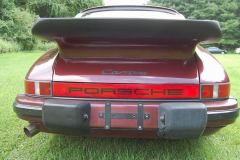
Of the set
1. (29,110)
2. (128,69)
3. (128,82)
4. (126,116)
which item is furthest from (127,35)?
(29,110)

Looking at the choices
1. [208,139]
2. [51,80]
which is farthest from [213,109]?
[51,80]

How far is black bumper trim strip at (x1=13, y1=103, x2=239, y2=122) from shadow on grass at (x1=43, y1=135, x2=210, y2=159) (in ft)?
1.69

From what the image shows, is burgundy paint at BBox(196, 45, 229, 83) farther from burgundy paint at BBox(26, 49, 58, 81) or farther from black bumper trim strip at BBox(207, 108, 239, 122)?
burgundy paint at BBox(26, 49, 58, 81)

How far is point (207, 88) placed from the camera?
1.74m

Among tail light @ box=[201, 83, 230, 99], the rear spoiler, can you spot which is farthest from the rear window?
tail light @ box=[201, 83, 230, 99]

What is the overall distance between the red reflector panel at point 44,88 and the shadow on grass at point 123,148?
637 mm

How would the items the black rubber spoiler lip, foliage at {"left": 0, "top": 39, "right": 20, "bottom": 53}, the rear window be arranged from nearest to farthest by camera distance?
the black rubber spoiler lip < the rear window < foliage at {"left": 0, "top": 39, "right": 20, "bottom": 53}

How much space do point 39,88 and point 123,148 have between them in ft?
3.41

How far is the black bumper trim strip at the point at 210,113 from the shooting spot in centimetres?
168

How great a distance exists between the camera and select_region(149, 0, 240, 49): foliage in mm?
33594

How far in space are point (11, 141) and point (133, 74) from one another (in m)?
1.63

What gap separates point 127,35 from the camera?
68.1 inches

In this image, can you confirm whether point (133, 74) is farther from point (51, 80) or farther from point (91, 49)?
point (51, 80)

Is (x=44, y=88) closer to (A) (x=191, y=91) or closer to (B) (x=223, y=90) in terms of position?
(A) (x=191, y=91)
